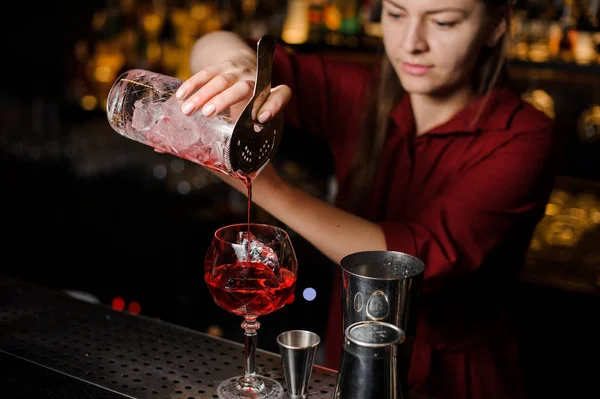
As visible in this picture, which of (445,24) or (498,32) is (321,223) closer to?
(445,24)

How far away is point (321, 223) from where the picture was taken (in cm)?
167

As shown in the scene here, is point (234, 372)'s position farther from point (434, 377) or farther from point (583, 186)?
point (583, 186)

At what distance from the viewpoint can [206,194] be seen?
3768 millimetres

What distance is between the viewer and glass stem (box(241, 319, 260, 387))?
51.8 inches

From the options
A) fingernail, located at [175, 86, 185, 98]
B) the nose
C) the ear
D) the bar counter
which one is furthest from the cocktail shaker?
the ear

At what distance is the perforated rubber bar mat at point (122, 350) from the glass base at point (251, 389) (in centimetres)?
3

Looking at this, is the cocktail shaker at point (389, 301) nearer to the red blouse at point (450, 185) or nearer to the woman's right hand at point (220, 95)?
the woman's right hand at point (220, 95)

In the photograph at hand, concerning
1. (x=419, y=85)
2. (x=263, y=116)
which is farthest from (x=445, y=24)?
(x=263, y=116)

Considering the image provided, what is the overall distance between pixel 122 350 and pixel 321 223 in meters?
0.48

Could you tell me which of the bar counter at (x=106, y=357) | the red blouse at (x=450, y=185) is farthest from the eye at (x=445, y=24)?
the bar counter at (x=106, y=357)

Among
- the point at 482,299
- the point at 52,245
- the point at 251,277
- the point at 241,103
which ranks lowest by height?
the point at 52,245

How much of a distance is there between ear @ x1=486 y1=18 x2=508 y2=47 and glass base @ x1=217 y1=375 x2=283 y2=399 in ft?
3.31

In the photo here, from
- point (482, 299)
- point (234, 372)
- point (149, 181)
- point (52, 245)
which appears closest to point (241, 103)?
point (234, 372)

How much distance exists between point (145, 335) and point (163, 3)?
2924 mm
